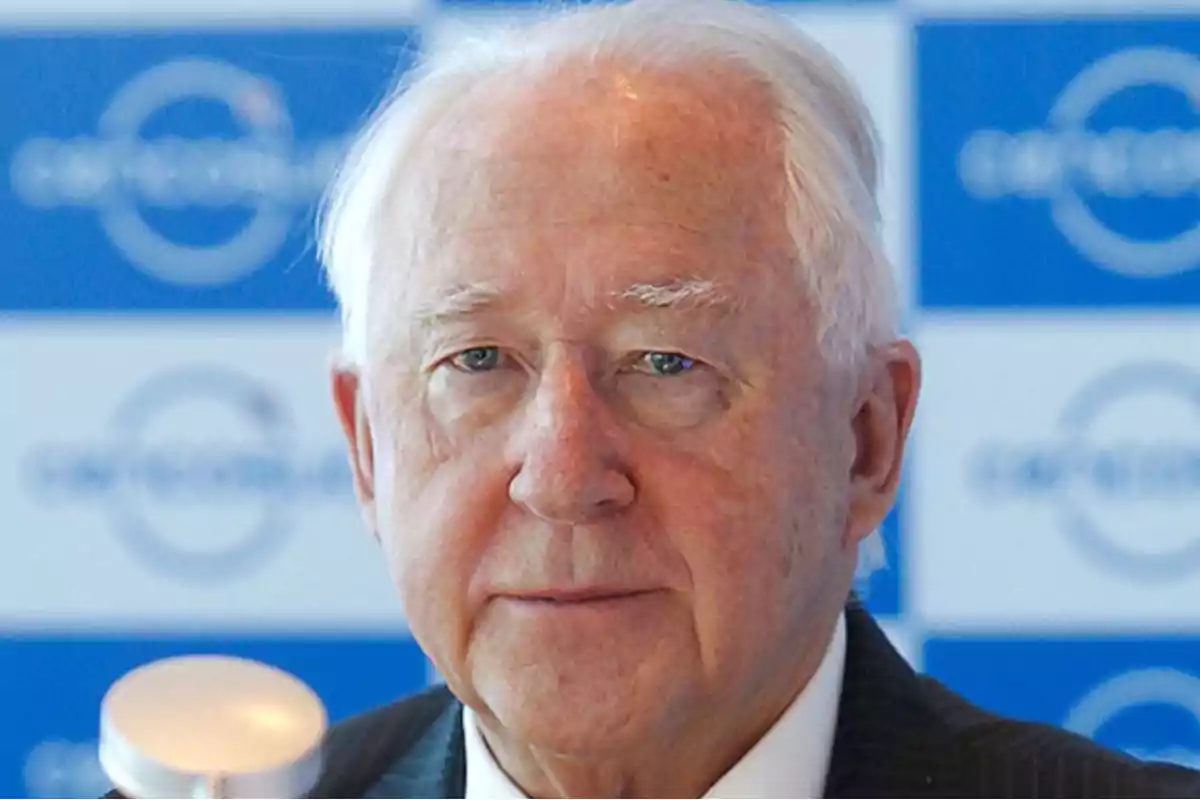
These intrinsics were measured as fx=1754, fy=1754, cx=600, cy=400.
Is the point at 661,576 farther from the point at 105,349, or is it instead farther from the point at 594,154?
the point at 105,349

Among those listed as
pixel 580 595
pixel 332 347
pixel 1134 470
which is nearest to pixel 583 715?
pixel 580 595

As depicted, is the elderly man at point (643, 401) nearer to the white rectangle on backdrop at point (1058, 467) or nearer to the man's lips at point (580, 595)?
the man's lips at point (580, 595)

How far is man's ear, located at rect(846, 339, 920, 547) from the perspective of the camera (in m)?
1.22

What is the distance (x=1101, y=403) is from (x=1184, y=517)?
0.16 metres

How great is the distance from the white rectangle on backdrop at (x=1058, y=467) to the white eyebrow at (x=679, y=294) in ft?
2.92

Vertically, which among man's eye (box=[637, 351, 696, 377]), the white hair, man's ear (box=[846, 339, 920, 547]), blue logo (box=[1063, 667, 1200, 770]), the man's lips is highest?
the white hair

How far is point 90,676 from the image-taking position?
203 cm

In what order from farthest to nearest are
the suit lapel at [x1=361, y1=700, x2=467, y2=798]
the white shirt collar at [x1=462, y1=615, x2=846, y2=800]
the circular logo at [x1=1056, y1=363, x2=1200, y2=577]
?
the circular logo at [x1=1056, y1=363, x2=1200, y2=577], the suit lapel at [x1=361, y1=700, x2=467, y2=798], the white shirt collar at [x1=462, y1=615, x2=846, y2=800]


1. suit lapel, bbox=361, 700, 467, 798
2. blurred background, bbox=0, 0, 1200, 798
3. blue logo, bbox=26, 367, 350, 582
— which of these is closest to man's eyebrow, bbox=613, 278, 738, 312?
suit lapel, bbox=361, 700, 467, 798

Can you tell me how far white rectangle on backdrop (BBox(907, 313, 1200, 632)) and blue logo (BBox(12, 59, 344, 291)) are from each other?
767mm

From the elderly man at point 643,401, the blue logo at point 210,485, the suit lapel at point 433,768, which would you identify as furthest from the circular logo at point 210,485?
the elderly man at point 643,401

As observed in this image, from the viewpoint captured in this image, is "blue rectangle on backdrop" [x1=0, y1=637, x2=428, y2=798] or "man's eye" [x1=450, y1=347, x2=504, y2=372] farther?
"blue rectangle on backdrop" [x1=0, y1=637, x2=428, y2=798]

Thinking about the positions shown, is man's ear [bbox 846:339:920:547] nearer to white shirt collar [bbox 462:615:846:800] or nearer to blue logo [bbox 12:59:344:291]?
white shirt collar [bbox 462:615:846:800]

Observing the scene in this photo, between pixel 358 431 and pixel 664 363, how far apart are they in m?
0.28
